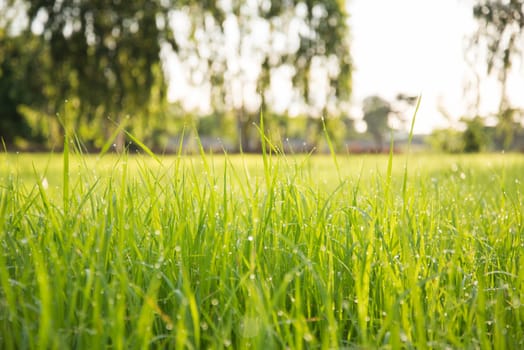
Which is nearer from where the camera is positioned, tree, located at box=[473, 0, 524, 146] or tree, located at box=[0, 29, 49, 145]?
tree, located at box=[473, 0, 524, 146]

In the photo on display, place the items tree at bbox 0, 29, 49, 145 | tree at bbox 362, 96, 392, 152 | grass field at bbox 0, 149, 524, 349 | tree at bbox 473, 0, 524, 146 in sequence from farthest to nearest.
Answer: tree at bbox 362, 96, 392, 152 < tree at bbox 0, 29, 49, 145 < tree at bbox 473, 0, 524, 146 < grass field at bbox 0, 149, 524, 349

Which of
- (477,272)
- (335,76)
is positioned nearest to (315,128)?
(335,76)

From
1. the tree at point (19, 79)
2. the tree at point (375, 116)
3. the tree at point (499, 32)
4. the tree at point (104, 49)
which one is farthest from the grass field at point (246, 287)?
the tree at point (375, 116)

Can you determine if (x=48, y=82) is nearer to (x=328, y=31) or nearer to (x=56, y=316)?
(x=328, y=31)

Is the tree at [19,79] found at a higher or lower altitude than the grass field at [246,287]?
higher

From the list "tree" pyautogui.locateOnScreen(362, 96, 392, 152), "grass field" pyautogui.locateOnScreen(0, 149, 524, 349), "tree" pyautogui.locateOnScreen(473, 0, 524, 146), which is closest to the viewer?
"grass field" pyautogui.locateOnScreen(0, 149, 524, 349)

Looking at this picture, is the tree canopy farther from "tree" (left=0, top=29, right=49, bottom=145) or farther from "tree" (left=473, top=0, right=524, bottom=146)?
"tree" (left=473, top=0, right=524, bottom=146)

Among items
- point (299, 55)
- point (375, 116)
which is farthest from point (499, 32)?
point (375, 116)

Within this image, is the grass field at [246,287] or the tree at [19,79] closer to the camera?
the grass field at [246,287]

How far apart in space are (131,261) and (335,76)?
16842 mm

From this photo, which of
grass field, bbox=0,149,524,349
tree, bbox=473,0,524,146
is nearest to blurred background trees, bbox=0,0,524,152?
tree, bbox=473,0,524,146

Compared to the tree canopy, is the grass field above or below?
below

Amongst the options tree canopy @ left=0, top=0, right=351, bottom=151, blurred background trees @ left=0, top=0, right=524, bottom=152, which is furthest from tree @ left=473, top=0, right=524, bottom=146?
tree canopy @ left=0, top=0, right=351, bottom=151

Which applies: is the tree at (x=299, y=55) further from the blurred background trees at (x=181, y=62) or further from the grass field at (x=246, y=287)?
the grass field at (x=246, y=287)
